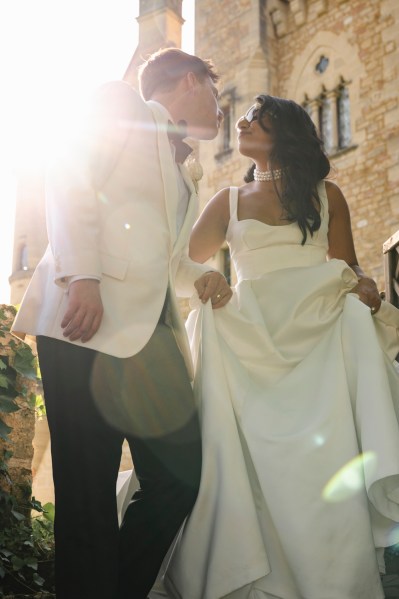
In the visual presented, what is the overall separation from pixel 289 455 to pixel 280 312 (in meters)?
0.66

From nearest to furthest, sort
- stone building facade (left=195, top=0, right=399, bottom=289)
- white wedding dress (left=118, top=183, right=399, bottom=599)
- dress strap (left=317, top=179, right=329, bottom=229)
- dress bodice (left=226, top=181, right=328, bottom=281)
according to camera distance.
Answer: white wedding dress (left=118, top=183, right=399, bottom=599)
dress bodice (left=226, top=181, right=328, bottom=281)
dress strap (left=317, top=179, right=329, bottom=229)
stone building facade (left=195, top=0, right=399, bottom=289)

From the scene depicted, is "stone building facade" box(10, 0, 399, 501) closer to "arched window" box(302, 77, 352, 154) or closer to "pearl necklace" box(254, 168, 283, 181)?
"arched window" box(302, 77, 352, 154)

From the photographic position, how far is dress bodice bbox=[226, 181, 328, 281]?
117 inches

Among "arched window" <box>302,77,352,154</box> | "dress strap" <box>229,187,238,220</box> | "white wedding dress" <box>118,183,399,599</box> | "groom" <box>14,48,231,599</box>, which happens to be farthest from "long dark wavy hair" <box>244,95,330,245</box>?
"arched window" <box>302,77,352,154</box>

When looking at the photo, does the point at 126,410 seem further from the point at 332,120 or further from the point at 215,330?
the point at 332,120

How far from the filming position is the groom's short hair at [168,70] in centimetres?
257

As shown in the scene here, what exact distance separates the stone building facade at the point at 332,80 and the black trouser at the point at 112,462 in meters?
8.42

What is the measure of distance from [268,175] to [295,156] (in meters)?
0.15

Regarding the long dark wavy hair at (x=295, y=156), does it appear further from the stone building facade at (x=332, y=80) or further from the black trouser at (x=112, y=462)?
the stone building facade at (x=332, y=80)

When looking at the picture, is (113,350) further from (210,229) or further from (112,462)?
(210,229)

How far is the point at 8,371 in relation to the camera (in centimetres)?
310

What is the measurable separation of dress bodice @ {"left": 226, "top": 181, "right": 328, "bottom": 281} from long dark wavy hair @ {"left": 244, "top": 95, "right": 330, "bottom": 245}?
74 mm

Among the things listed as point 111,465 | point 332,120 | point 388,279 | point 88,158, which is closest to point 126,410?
point 111,465

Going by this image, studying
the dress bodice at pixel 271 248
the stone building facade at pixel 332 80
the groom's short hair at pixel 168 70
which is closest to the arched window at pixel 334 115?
the stone building facade at pixel 332 80
